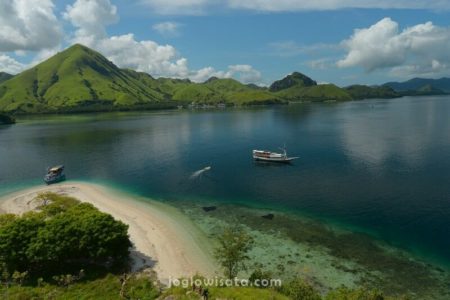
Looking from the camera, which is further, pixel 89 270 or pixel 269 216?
pixel 269 216

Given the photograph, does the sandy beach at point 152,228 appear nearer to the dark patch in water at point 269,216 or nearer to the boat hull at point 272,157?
the dark patch in water at point 269,216

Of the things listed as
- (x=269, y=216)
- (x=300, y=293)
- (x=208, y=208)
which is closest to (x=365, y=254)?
(x=269, y=216)

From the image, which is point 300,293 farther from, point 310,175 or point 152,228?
point 310,175

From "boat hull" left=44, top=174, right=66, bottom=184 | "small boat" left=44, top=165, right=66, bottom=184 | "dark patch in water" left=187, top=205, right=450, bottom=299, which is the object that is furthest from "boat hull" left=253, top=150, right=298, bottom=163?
"small boat" left=44, top=165, right=66, bottom=184

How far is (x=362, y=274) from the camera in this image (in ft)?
186

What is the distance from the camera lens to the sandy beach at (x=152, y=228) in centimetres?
5941

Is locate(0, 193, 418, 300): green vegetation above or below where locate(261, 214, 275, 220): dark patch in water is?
above

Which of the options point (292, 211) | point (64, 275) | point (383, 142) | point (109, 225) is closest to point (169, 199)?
point (292, 211)

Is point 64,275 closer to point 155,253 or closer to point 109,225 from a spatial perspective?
point 109,225

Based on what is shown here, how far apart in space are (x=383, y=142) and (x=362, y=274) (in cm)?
13385

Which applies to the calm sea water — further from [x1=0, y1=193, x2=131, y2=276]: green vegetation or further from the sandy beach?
[x1=0, y1=193, x2=131, y2=276]: green vegetation

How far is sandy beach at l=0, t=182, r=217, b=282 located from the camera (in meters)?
59.4

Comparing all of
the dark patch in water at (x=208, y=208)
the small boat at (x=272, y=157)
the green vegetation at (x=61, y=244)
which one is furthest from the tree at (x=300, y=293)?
the small boat at (x=272, y=157)

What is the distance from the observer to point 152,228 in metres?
75.2
